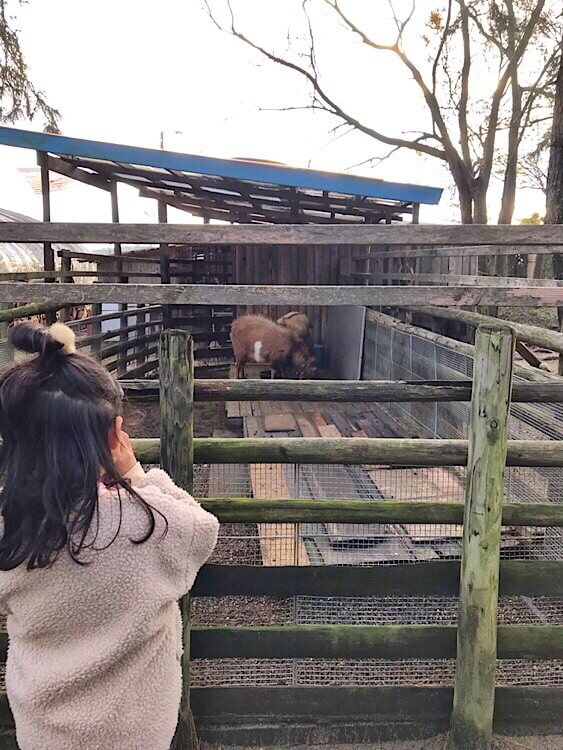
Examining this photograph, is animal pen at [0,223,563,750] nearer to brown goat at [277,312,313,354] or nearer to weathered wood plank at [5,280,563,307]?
weathered wood plank at [5,280,563,307]

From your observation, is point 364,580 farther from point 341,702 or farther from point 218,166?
point 218,166

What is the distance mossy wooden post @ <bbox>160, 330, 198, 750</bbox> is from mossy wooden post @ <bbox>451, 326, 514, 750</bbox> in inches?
37.2

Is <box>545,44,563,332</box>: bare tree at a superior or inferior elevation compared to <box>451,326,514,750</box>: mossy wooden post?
superior

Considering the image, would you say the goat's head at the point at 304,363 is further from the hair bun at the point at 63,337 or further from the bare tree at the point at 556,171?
the hair bun at the point at 63,337

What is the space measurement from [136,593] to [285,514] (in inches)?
37.7

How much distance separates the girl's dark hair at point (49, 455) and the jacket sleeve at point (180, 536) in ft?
0.54

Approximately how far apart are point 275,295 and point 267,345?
23.7 feet

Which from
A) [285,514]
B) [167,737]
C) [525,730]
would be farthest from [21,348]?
[525,730]

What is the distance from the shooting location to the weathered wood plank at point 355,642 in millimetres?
2350

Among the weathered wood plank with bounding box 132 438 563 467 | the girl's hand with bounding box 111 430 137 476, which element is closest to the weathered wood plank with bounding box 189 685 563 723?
the weathered wood plank with bounding box 132 438 563 467

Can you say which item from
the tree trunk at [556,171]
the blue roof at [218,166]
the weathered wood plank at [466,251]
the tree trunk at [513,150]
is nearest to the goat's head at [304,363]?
the weathered wood plank at [466,251]

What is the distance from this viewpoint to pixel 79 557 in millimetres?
1363

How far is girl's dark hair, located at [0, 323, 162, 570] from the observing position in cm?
134

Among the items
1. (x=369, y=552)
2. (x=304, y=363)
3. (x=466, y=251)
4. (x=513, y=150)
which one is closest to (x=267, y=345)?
(x=304, y=363)
